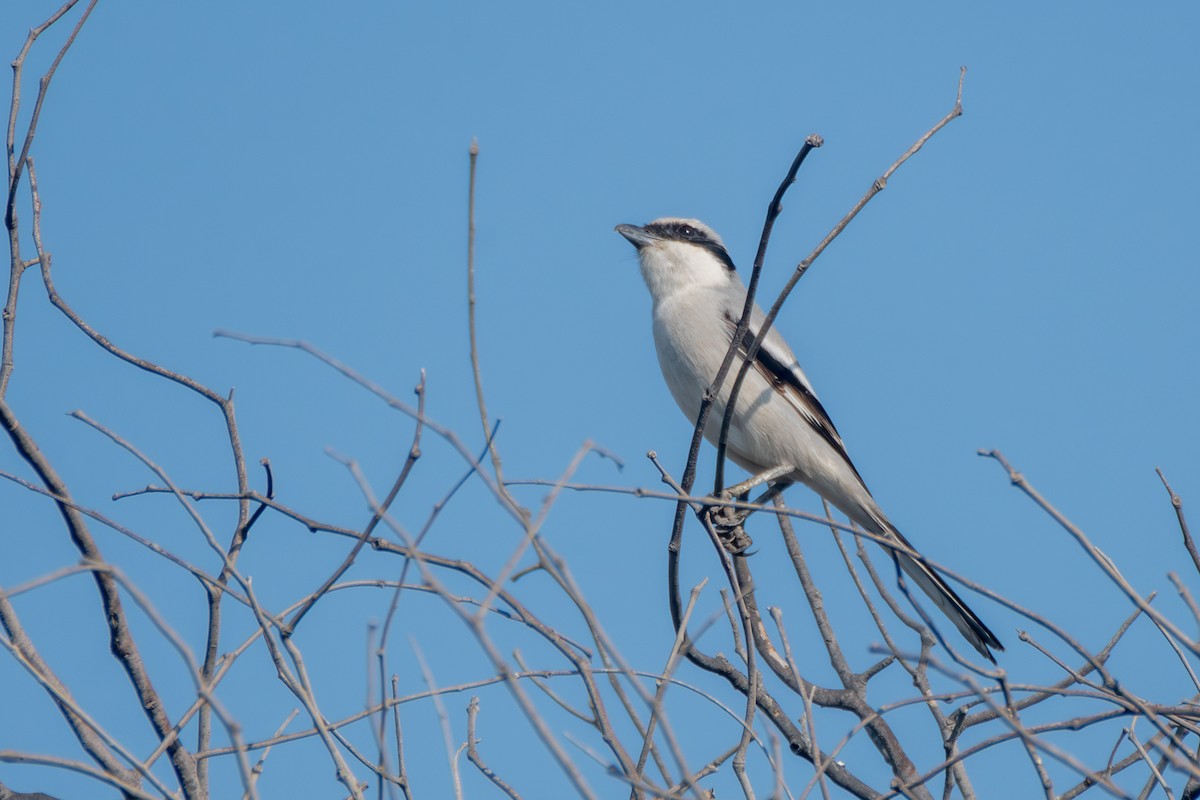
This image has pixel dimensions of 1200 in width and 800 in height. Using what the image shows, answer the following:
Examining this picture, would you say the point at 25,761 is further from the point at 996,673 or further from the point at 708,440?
the point at 708,440

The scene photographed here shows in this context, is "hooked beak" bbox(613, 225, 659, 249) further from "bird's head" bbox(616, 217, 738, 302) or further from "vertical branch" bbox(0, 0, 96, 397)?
"vertical branch" bbox(0, 0, 96, 397)

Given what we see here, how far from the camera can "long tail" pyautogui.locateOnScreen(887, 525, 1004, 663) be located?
4809 mm

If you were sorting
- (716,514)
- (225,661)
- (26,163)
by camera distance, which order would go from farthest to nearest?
1. (716,514)
2. (26,163)
3. (225,661)

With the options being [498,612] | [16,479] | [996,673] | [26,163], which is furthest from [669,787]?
[26,163]

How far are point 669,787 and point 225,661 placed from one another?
1051 millimetres

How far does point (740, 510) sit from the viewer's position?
5.34 m

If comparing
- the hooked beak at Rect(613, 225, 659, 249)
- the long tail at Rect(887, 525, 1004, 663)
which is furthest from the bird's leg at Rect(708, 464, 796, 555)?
the hooked beak at Rect(613, 225, 659, 249)

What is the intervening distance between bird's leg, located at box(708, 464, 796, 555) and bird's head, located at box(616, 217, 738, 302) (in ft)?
3.56

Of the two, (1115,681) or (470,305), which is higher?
(470,305)

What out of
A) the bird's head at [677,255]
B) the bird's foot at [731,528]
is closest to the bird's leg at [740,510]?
the bird's foot at [731,528]

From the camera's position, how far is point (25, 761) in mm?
1921

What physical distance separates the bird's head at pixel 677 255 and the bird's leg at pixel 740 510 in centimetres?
108

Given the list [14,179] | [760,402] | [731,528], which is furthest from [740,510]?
[14,179]

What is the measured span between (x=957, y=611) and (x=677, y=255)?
2.42 m
